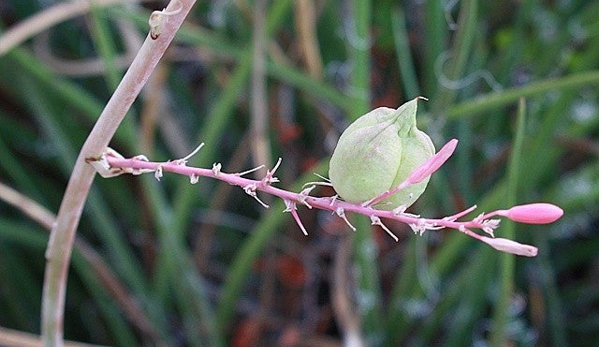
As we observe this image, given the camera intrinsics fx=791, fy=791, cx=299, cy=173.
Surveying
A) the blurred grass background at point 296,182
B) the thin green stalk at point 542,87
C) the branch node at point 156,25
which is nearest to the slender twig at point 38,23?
the blurred grass background at point 296,182

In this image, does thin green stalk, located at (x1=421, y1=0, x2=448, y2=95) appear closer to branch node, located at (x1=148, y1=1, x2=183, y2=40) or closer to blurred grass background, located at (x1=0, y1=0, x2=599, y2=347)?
blurred grass background, located at (x1=0, y1=0, x2=599, y2=347)

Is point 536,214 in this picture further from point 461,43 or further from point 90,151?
point 461,43

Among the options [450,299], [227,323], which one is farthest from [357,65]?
[227,323]

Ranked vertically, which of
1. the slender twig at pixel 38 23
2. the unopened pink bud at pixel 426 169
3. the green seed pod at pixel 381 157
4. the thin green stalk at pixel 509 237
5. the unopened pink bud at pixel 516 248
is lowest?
the unopened pink bud at pixel 516 248

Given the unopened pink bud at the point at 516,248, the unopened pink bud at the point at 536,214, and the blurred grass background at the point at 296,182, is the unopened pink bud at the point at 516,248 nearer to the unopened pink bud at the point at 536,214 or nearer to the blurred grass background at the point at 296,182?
the unopened pink bud at the point at 536,214

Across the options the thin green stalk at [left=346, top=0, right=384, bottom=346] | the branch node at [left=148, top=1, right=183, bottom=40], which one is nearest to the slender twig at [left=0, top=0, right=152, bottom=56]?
the thin green stalk at [left=346, top=0, right=384, bottom=346]

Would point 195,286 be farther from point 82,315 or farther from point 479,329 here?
point 479,329
